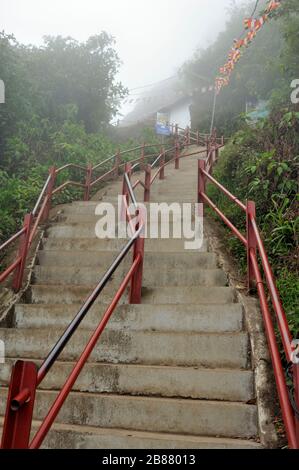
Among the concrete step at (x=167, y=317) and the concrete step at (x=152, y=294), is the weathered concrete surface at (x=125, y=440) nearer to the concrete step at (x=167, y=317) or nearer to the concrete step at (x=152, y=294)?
the concrete step at (x=167, y=317)

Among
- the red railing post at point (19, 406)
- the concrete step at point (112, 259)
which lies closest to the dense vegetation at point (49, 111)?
the concrete step at point (112, 259)

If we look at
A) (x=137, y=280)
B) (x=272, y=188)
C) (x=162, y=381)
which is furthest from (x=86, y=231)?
(x=162, y=381)

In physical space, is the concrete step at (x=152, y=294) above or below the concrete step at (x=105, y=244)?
below

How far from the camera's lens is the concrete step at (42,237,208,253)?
15.3ft

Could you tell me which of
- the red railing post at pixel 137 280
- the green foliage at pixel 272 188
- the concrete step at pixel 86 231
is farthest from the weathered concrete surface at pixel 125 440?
the concrete step at pixel 86 231

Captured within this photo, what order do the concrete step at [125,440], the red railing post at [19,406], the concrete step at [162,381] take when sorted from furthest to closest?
the concrete step at [162,381] < the concrete step at [125,440] < the red railing post at [19,406]

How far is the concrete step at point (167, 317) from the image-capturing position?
328 centimetres

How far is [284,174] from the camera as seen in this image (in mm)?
5152

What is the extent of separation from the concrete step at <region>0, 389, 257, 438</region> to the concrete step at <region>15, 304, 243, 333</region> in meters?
0.70

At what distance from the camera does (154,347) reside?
3.12m

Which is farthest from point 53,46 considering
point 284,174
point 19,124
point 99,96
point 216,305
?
point 216,305

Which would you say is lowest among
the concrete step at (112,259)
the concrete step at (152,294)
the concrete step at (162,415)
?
the concrete step at (162,415)

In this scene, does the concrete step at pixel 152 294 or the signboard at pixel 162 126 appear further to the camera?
the signboard at pixel 162 126

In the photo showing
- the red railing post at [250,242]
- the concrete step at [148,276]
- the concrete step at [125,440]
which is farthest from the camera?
the concrete step at [148,276]
